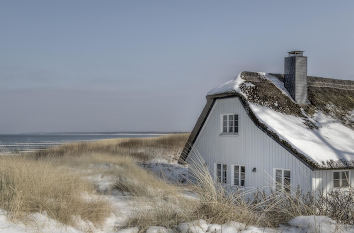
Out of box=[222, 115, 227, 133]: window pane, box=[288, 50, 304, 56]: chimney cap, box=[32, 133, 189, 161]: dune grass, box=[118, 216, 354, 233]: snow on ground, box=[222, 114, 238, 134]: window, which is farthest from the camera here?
box=[32, 133, 189, 161]: dune grass

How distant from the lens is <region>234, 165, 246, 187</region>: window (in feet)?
48.0

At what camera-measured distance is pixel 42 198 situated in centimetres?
682

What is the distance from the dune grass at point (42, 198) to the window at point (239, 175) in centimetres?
754

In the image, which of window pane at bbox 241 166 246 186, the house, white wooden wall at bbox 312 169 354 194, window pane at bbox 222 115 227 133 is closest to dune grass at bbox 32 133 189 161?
the house

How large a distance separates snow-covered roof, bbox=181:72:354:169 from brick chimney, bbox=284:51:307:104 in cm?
24

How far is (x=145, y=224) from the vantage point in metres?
6.18

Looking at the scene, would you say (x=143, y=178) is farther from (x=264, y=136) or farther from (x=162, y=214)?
(x=162, y=214)

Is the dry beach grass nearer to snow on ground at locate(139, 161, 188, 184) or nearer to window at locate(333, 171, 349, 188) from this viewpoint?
window at locate(333, 171, 349, 188)

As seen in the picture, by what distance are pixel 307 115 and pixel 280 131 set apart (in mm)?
2342

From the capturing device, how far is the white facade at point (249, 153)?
12391 millimetres

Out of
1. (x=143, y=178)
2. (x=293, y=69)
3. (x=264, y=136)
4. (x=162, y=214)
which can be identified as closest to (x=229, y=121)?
(x=264, y=136)

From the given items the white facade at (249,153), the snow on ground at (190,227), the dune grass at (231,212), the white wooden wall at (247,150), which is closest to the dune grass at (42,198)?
the snow on ground at (190,227)

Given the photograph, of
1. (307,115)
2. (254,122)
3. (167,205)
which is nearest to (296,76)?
(307,115)

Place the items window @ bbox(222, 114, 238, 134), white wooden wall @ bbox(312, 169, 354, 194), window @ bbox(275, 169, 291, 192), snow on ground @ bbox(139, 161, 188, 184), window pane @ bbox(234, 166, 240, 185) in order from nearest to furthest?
white wooden wall @ bbox(312, 169, 354, 194)
window @ bbox(275, 169, 291, 192)
window pane @ bbox(234, 166, 240, 185)
window @ bbox(222, 114, 238, 134)
snow on ground @ bbox(139, 161, 188, 184)
